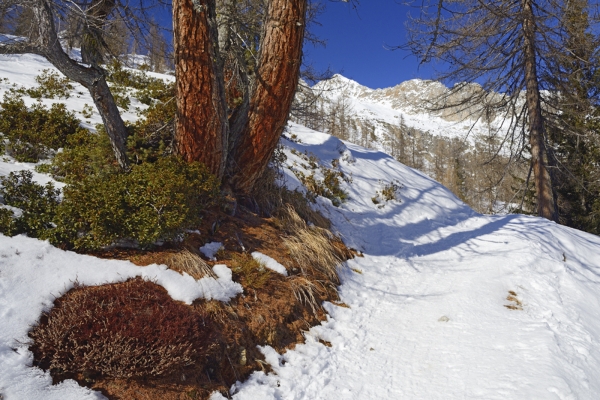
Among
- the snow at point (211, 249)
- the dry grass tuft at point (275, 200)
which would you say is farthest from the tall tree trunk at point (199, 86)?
the dry grass tuft at point (275, 200)

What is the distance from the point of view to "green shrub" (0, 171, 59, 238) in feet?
9.15

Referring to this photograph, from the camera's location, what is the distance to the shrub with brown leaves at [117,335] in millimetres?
2055

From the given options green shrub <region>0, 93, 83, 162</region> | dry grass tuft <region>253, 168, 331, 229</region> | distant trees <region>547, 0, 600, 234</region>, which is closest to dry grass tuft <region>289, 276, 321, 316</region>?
dry grass tuft <region>253, 168, 331, 229</region>

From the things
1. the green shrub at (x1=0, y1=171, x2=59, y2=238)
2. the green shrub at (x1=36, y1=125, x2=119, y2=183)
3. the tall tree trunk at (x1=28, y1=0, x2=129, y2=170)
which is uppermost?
the tall tree trunk at (x1=28, y1=0, x2=129, y2=170)

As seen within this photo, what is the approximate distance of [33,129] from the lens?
14.6ft

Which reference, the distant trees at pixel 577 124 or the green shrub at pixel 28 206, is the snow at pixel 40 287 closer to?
the green shrub at pixel 28 206

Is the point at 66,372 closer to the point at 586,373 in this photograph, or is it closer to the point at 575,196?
the point at 586,373

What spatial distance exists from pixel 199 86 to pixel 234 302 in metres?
2.60

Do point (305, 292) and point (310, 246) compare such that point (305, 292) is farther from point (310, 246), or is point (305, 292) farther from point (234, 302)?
point (234, 302)

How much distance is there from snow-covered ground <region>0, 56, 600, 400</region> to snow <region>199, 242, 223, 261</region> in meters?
0.37

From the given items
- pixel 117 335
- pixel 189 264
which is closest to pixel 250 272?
pixel 189 264

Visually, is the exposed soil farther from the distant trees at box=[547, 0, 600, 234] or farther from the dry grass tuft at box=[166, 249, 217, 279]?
the distant trees at box=[547, 0, 600, 234]

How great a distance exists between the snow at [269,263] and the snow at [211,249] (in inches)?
18.6

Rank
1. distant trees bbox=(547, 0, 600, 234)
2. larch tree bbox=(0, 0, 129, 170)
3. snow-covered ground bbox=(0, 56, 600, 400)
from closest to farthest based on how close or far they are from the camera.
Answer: snow-covered ground bbox=(0, 56, 600, 400) → larch tree bbox=(0, 0, 129, 170) → distant trees bbox=(547, 0, 600, 234)
